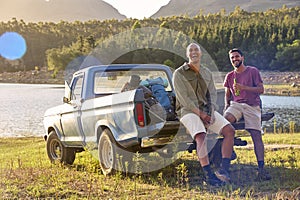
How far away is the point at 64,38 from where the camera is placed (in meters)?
158

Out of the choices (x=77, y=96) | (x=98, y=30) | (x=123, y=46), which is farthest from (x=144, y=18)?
(x=77, y=96)

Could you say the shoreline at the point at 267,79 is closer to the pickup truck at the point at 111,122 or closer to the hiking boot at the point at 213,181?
the pickup truck at the point at 111,122

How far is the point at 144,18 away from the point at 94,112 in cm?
16344

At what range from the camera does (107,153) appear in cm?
683

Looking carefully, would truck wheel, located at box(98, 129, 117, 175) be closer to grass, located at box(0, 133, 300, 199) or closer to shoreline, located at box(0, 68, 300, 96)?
grass, located at box(0, 133, 300, 199)

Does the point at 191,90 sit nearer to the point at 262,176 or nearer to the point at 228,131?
the point at 228,131

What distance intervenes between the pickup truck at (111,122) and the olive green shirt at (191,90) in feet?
1.37

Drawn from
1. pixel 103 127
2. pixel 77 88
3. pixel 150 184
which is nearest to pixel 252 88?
pixel 150 184

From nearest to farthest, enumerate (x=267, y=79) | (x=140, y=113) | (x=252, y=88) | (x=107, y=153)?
1. (x=140, y=113)
2. (x=252, y=88)
3. (x=107, y=153)
4. (x=267, y=79)

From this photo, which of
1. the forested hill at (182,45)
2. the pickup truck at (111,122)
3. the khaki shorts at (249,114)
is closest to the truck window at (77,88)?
the pickup truck at (111,122)

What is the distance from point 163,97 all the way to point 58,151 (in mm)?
2985

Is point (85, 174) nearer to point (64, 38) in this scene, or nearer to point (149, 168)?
point (149, 168)

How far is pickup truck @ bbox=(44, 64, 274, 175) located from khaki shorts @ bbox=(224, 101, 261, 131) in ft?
2.14

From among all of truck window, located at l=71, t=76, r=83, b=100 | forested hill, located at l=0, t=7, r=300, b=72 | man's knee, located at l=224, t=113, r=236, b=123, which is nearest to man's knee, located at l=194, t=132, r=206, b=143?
man's knee, located at l=224, t=113, r=236, b=123
